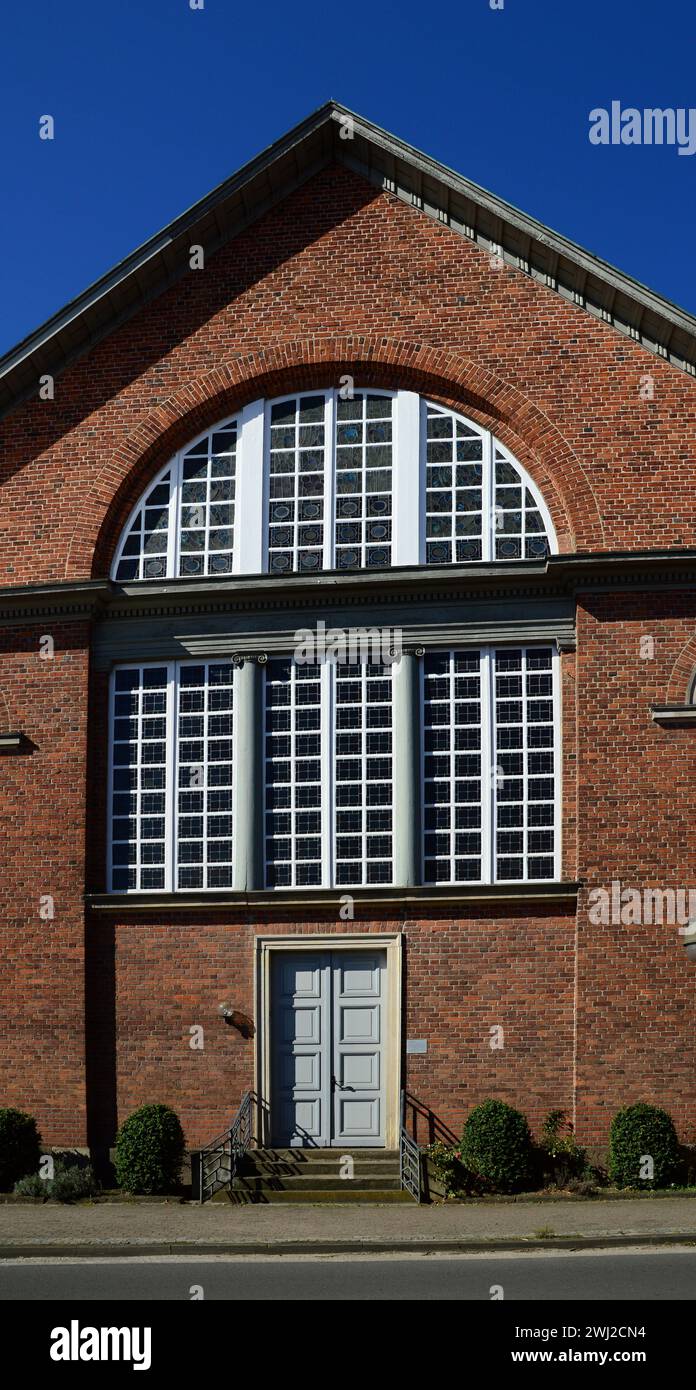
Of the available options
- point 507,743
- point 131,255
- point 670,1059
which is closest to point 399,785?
point 507,743

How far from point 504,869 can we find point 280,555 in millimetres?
4682

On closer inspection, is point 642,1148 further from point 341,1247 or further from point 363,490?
point 363,490

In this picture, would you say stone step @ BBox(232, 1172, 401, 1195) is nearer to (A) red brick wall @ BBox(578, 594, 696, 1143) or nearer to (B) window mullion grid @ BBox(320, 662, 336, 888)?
(A) red brick wall @ BBox(578, 594, 696, 1143)

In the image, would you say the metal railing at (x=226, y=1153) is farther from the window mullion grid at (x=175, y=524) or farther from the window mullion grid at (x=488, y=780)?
the window mullion grid at (x=175, y=524)

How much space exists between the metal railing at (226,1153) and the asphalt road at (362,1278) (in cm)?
330

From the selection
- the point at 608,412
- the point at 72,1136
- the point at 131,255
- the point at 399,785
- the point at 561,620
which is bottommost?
the point at 72,1136

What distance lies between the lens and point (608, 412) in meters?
19.3

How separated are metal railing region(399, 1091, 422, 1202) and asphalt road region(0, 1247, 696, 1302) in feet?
10.9

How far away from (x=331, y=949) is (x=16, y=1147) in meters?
4.23

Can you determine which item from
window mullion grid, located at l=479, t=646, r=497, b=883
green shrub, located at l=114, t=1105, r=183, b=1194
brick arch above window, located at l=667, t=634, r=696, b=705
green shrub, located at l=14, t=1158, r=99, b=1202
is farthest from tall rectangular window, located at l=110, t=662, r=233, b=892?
brick arch above window, located at l=667, t=634, r=696, b=705

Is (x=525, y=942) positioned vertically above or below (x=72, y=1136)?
above

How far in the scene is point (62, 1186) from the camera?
17.9 meters

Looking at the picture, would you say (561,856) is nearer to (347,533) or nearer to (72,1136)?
(347,533)
